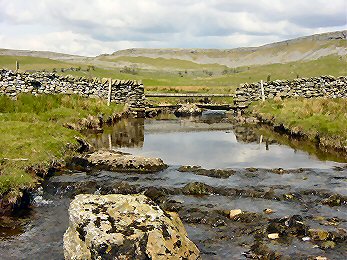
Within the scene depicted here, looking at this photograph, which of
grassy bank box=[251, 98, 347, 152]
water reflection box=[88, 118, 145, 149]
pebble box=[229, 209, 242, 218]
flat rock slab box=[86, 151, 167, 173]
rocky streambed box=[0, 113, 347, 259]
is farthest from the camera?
water reflection box=[88, 118, 145, 149]

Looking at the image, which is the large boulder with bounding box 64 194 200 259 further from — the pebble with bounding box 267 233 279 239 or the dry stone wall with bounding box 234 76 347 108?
the dry stone wall with bounding box 234 76 347 108

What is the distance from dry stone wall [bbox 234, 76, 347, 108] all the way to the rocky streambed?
764 inches

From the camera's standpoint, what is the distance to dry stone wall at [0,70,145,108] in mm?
33469

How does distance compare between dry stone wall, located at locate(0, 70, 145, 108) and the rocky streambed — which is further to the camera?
dry stone wall, located at locate(0, 70, 145, 108)

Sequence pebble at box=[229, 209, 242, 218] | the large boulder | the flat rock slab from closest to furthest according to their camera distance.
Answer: the large boulder → pebble at box=[229, 209, 242, 218] → the flat rock slab

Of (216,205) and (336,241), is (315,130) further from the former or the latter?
(336,241)

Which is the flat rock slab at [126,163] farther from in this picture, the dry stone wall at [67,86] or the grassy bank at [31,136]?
the dry stone wall at [67,86]

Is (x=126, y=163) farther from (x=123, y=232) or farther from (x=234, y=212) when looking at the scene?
(x=123, y=232)

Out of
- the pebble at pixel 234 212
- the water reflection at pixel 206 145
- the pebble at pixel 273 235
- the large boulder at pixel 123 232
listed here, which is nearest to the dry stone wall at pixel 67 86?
the water reflection at pixel 206 145

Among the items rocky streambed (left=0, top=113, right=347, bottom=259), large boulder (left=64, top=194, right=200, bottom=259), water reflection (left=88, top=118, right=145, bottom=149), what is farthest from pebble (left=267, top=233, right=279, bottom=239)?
water reflection (left=88, top=118, right=145, bottom=149)

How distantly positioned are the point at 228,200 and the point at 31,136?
32.8ft

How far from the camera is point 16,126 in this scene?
68.9ft

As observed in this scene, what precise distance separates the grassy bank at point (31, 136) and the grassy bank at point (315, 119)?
13511 mm

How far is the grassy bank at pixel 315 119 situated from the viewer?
2362 cm
